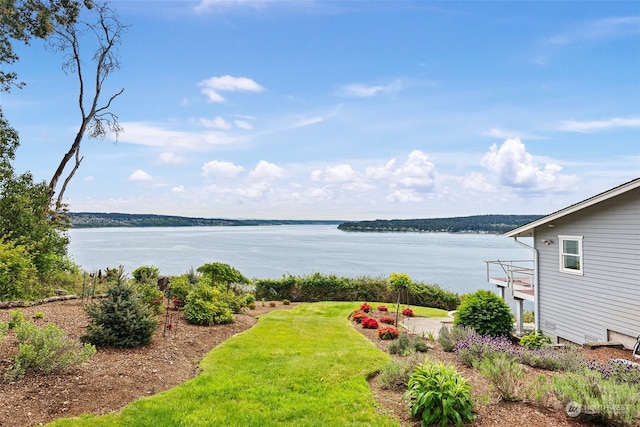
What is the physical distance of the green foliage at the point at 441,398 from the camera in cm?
450

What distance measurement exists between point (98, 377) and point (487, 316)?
9587 mm

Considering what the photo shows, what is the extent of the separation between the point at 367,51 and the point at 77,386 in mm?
17442

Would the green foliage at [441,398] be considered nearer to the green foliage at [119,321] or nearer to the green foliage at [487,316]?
the green foliage at [119,321]

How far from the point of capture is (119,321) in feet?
25.7

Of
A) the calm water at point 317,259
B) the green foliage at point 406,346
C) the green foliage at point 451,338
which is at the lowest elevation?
the calm water at point 317,259

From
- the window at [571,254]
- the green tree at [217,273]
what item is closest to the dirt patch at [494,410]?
the window at [571,254]

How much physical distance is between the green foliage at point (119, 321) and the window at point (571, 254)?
1202 centimetres

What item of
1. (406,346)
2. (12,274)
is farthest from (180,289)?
(406,346)

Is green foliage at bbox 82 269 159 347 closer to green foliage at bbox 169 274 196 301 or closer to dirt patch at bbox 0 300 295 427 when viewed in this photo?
dirt patch at bbox 0 300 295 427

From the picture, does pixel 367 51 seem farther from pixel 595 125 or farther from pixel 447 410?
pixel 447 410

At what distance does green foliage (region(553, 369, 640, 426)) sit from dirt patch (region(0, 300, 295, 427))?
5.80m

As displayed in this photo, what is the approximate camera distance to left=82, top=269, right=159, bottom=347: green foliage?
25.2ft

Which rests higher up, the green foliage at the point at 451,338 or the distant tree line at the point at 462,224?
the distant tree line at the point at 462,224

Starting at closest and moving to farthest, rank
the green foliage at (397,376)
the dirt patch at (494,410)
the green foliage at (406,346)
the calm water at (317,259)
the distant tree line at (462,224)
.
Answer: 1. the dirt patch at (494,410)
2. the green foliage at (397,376)
3. the green foliage at (406,346)
4. the calm water at (317,259)
5. the distant tree line at (462,224)
